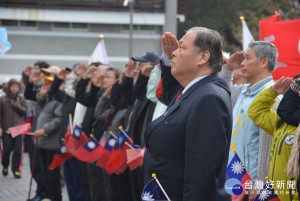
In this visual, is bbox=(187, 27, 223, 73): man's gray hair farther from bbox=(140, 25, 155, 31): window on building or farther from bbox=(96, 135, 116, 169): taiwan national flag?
bbox=(140, 25, 155, 31): window on building

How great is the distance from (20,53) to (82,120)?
20.2 metres

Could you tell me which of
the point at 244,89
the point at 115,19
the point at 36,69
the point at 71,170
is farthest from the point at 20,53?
the point at 244,89

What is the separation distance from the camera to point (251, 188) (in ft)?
16.6

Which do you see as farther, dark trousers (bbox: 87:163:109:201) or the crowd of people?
dark trousers (bbox: 87:163:109:201)

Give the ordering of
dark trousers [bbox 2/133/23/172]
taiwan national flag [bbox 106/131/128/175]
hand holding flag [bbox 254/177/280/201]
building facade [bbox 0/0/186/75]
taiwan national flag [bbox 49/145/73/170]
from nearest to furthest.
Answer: hand holding flag [bbox 254/177/280/201]
taiwan national flag [bbox 106/131/128/175]
taiwan national flag [bbox 49/145/73/170]
dark trousers [bbox 2/133/23/172]
building facade [bbox 0/0/186/75]

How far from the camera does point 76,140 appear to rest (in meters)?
8.53

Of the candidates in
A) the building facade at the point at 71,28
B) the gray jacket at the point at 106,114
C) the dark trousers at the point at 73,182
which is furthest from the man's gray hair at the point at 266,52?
the building facade at the point at 71,28

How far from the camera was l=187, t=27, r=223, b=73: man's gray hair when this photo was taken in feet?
11.6

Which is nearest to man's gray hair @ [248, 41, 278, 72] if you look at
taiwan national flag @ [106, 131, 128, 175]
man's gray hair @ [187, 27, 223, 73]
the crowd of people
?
the crowd of people

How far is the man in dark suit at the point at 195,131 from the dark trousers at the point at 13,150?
361 inches

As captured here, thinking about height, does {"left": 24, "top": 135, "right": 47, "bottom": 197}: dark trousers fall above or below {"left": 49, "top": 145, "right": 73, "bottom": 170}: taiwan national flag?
below

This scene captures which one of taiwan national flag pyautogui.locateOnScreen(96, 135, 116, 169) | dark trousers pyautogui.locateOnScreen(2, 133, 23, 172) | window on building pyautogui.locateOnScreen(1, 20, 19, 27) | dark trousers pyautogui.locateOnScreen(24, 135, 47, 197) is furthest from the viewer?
window on building pyautogui.locateOnScreen(1, 20, 19, 27)

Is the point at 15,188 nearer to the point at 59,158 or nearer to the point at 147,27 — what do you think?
the point at 59,158

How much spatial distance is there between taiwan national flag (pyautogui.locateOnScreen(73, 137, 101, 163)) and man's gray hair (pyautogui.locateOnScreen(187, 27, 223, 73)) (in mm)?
4719
